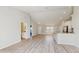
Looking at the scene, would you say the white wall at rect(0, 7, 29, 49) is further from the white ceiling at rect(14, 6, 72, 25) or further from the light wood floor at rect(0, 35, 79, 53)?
the white ceiling at rect(14, 6, 72, 25)

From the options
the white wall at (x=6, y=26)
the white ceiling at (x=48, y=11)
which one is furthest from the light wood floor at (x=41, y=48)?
the white ceiling at (x=48, y=11)

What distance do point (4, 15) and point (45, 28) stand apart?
49.4ft

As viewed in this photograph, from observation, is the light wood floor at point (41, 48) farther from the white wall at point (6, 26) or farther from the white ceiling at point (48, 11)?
the white ceiling at point (48, 11)

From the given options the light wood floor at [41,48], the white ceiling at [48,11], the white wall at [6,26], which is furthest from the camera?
the white ceiling at [48,11]

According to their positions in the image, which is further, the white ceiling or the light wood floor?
the white ceiling

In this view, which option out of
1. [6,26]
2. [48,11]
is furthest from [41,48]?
[48,11]

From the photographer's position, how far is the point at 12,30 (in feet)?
22.8

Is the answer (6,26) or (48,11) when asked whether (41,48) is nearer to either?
(6,26)

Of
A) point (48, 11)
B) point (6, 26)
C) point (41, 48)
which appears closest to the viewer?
point (41, 48)

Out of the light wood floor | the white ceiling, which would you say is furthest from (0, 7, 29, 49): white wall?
the white ceiling

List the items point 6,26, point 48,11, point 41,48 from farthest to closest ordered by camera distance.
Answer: point 48,11 < point 6,26 < point 41,48

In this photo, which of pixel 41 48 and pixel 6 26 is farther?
pixel 6 26
